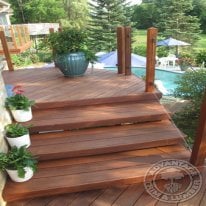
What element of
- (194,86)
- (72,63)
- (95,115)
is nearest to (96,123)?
(95,115)

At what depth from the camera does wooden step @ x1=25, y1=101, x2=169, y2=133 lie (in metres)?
2.86

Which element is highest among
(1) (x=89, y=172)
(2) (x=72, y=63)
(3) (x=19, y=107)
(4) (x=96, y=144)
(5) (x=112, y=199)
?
(2) (x=72, y=63)

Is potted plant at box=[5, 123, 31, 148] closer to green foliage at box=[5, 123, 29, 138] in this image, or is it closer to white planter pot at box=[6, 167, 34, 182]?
green foliage at box=[5, 123, 29, 138]

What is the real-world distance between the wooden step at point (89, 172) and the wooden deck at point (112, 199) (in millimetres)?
57

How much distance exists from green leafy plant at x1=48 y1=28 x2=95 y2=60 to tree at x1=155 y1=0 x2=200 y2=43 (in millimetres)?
14419

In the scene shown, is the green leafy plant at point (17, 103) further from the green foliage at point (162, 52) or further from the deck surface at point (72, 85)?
the green foliage at point (162, 52)

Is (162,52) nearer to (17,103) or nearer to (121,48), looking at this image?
(121,48)

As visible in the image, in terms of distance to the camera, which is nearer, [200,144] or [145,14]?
[200,144]

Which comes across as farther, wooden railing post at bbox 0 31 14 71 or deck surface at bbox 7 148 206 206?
wooden railing post at bbox 0 31 14 71

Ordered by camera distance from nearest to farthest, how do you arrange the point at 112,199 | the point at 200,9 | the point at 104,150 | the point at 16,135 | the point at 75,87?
the point at 112,199, the point at 16,135, the point at 104,150, the point at 75,87, the point at 200,9

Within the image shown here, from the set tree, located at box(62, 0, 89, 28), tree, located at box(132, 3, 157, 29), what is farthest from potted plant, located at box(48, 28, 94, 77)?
tree, located at box(132, 3, 157, 29)

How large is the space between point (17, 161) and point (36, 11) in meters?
18.8

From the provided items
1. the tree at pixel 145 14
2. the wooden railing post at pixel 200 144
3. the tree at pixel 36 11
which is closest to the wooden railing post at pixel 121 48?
the wooden railing post at pixel 200 144

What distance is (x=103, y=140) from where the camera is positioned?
2727 mm
